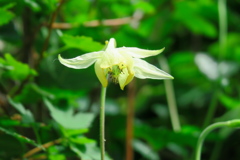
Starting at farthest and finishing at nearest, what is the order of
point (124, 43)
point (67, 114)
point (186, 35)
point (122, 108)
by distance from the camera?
point (186, 35), point (122, 108), point (124, 43), point (67, 114)

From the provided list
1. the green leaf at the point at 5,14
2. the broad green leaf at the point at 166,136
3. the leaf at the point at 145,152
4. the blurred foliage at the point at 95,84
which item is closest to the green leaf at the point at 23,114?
the blurred foliage at the point at 95,84

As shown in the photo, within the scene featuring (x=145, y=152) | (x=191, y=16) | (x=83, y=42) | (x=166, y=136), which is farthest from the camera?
(x=191, y=16)

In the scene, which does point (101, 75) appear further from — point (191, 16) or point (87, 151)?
point (191, 16)

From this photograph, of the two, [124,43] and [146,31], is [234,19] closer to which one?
A: [146,31]

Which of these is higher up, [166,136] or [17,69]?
[17,69]

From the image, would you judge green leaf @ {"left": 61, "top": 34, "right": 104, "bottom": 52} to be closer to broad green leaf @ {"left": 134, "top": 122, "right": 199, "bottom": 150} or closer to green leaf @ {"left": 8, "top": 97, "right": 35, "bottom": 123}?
green leaf @ {"left": 8, "top": 97, "right": 35, "bottom": 123}

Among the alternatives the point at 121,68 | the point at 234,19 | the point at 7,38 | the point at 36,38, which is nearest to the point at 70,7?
the point at 36,38

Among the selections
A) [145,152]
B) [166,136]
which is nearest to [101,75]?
[166,136]
